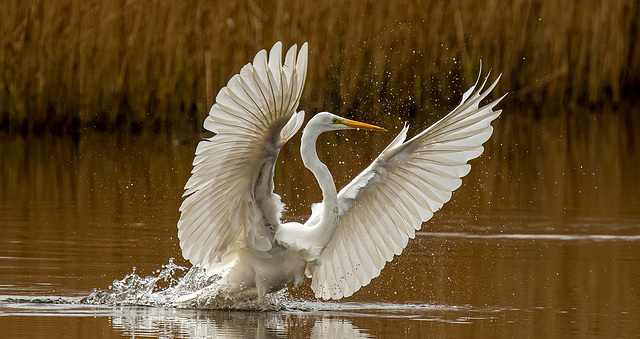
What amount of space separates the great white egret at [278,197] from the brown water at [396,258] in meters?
0.22

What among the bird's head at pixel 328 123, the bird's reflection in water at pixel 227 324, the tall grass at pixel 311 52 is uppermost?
the tall grass at pixel 311 52

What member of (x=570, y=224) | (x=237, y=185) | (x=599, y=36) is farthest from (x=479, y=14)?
(x=237, y=185)

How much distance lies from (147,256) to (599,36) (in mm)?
10057

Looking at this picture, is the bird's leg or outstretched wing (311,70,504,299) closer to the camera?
the bird's leg

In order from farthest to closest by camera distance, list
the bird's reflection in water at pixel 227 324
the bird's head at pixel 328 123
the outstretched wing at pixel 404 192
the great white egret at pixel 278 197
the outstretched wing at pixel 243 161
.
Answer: the outstretched wing at pixel 404 192
the bird's head at pixel 328 123
the great white egret at pixel 278 197
the outstretched wing at pixel 243 161
the bird's reflection in water at pixel 227 324

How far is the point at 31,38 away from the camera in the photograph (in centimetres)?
1417

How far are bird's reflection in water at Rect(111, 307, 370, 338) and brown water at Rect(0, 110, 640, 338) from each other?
0.01 metres

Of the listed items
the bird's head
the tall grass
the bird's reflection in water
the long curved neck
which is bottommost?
the bird's reflection in water

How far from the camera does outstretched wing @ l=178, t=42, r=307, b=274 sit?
606 cm

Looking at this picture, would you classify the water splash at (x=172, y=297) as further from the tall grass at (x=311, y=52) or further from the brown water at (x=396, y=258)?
the tall grass at (x=311, y=52)

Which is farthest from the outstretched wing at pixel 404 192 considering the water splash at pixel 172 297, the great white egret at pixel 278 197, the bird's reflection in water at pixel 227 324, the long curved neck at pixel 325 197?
the bird's reflection in water at pixel 227 324

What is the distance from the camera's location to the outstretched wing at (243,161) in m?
6.06

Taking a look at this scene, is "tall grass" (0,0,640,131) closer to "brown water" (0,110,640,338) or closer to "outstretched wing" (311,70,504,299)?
"brown water" (0,110,640,338)

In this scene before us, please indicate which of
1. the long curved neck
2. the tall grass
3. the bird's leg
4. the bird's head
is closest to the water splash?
the bird's leg
